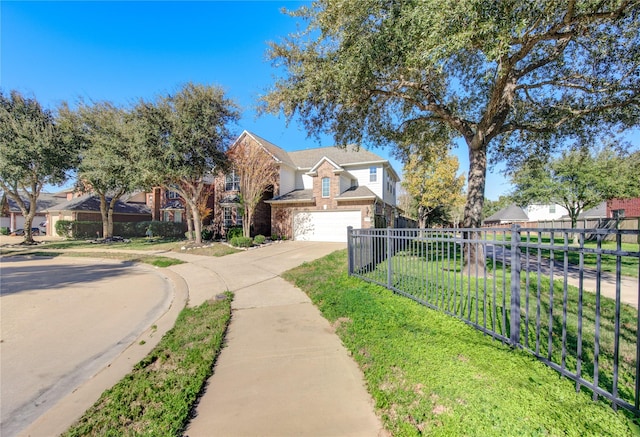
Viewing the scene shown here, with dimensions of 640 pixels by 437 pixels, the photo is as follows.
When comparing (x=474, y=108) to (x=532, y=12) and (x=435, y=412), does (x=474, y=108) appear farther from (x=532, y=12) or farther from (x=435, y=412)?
(x=435, y=412)

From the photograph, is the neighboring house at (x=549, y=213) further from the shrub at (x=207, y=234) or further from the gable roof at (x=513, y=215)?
the shrub at (x=207, y=234)

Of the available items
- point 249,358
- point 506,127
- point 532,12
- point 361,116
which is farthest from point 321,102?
point 249,358

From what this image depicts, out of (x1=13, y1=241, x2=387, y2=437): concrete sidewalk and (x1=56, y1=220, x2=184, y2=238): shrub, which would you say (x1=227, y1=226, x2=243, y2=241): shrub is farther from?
(x1=13, y1=241, x2=387, y2=437): concrete sidewalk

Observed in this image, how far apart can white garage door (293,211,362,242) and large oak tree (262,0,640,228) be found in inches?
324

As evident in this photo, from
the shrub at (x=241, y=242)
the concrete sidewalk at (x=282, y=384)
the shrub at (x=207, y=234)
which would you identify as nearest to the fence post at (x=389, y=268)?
the concrete sidewalk at (x=282, y=384)

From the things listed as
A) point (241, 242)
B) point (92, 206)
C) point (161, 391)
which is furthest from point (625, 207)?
point (92, 206)

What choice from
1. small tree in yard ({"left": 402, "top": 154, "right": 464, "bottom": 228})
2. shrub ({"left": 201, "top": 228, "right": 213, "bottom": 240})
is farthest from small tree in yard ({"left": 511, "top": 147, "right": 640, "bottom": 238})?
shrub ({"left": 201, "top": 228, "right": 213, "bottom": 240})

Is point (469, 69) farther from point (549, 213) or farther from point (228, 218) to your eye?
point (549, 213)

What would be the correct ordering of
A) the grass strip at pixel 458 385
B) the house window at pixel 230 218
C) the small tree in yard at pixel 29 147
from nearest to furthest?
the grass strip at pixel 458 385
the small tree in yard at pixel 29 147
the house window at pixel 230 218

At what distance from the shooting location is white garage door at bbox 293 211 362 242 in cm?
1908

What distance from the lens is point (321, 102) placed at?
8.97m

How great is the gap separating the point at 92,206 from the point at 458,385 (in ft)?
122

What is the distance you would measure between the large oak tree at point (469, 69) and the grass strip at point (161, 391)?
20.6 feet

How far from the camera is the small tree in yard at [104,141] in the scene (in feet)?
51.0
